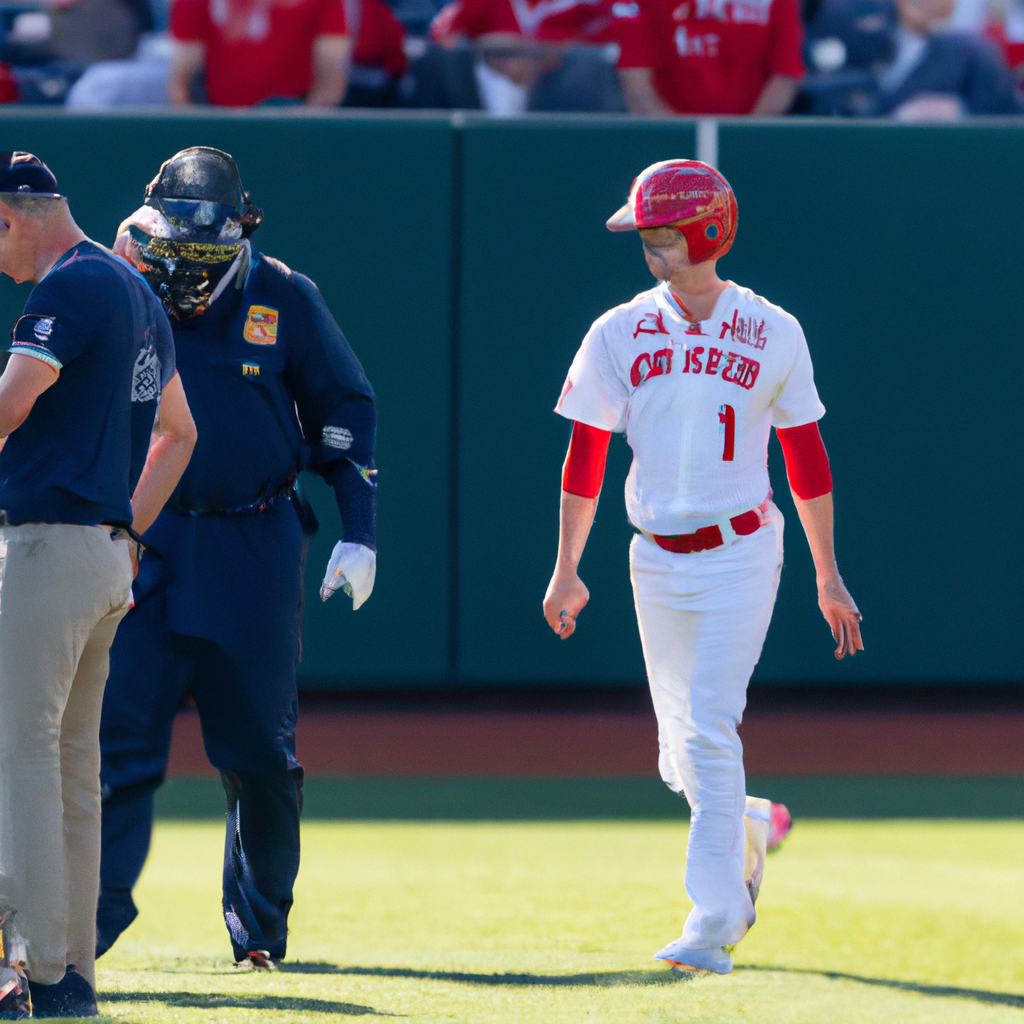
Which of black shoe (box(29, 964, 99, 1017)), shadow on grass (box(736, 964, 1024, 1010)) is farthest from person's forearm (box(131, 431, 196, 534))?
shadow on grass (box(736, 964, 1024, 1010))

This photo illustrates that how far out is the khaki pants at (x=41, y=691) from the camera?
2846mm

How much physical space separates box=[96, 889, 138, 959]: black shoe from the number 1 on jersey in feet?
6.09

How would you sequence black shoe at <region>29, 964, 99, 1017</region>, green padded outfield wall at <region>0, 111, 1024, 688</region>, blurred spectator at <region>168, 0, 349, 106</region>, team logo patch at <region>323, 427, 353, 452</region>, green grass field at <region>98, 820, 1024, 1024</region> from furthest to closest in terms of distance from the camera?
green padded outfield wall at <region>0, 111, 1024, 688</region>
blurred spectator at <region>168, 0, 349, 106</region>
team logo patch at <region>323, 427, 353, 452</region>
green grass field at <region>98, 820, 1024, 1024</region>
black shoe at <region>29, 964, 99, 1017</region>

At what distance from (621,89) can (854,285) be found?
1472 millimetres

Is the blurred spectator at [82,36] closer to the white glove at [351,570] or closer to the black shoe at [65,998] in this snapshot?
the white glove at [351,570]

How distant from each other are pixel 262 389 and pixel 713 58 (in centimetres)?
427

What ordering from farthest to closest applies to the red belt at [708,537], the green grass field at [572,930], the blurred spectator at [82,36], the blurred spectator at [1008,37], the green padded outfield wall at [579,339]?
the blurred spectator at [1008,37] < the blurred spectator at [82,36] < the green padded outfield wall at [579,339] < the red belt at [708,537] < the green grass field at [572,930]

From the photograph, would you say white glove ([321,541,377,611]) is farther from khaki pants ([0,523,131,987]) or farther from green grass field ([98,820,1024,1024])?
green grass field ([98,820,1024,1024])

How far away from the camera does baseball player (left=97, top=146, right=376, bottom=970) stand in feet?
12.3

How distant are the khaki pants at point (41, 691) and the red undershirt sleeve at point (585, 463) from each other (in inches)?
46.1

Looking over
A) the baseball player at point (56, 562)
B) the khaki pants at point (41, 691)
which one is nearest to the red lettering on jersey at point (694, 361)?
the baseball player at point (56, 562)

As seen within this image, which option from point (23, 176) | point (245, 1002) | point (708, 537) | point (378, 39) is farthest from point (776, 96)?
point (245, 1002)

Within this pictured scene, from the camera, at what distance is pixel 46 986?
292cm

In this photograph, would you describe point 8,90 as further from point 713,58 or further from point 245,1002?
point 245,1002
